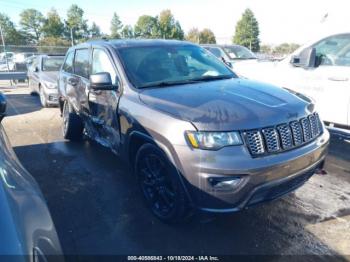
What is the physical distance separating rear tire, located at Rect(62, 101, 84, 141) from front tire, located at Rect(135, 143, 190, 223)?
8.25 feet

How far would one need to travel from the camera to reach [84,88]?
4.72m

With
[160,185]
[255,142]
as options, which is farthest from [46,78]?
[255,142]

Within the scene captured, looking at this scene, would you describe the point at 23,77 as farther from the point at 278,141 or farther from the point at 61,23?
the point at 61,23

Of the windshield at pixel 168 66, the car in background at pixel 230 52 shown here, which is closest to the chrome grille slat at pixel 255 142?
the windshield at pixel 168 66

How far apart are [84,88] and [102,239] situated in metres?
2.46

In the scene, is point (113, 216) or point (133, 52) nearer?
point (113, 216)

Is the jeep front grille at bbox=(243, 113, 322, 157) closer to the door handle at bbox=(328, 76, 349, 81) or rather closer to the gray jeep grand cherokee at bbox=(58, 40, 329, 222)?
the gray jeep grand cherokee at bbox=(58, 40, 329, 222)

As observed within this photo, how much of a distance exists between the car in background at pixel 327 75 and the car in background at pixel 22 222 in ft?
14.6

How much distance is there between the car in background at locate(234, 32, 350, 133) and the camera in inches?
187

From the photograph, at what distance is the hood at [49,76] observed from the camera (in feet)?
31.0

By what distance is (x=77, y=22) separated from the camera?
7988cm

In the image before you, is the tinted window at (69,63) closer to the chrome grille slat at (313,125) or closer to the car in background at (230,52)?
the chrome grille slat at (313,125)

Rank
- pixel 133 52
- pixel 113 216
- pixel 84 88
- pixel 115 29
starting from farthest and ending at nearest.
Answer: pixel 115 29, pixel 84 88, pixel 133 52, pixel 113 216

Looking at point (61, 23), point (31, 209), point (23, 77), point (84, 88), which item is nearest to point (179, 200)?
point (31, 209)
